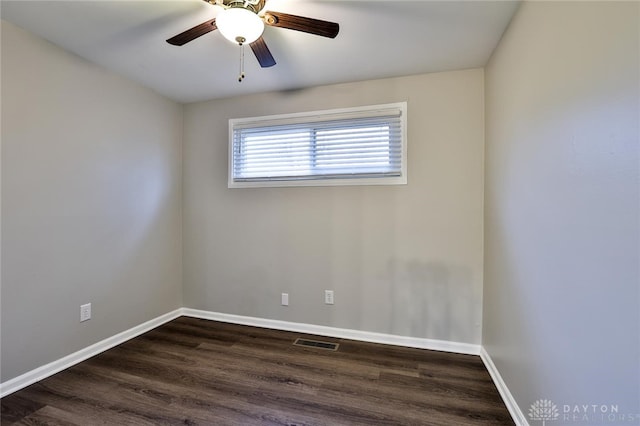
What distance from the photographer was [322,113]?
2.69 metres

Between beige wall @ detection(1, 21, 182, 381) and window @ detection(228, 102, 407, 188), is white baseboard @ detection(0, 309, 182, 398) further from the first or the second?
window @ detection(228, 102, 407, 188)

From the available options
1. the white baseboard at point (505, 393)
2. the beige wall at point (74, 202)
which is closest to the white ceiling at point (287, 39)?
the beige wall at point (74, 202)

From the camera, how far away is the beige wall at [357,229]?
235cm

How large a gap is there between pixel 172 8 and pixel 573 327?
8.31 feet

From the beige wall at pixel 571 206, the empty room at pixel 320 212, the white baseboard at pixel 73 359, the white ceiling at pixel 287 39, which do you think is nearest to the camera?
the beige wall at pixel 571 206

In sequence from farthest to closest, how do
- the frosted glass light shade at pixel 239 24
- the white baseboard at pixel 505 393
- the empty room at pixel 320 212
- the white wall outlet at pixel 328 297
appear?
1. the white wall outlet at pixel 328 297
2. the white baseboard at pixel 505 393
3. the frosted glass light shade at pixel 239 24
4. the empty room at pixel 320 212

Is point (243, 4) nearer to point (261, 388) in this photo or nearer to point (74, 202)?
point (74, 202)

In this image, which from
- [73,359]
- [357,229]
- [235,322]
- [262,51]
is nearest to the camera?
[262,51]

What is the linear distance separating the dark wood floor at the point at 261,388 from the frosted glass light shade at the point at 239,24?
2097mm

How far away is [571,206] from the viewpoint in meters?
1.10

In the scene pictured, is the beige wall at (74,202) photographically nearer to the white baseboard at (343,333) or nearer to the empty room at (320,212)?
the empty room at (320,212)

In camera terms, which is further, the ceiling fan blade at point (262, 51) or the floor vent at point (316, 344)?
the floor vent at point (316, 344)

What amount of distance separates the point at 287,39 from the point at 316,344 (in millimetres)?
2451

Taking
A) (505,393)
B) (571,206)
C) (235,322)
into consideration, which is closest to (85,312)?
(235,322)
